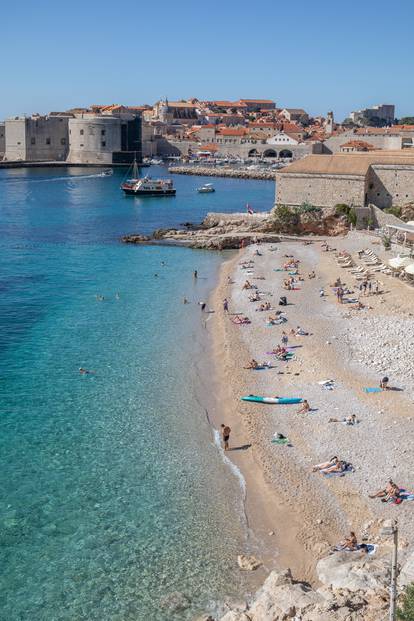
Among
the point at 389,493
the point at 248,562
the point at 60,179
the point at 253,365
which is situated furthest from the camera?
the point at 60,179

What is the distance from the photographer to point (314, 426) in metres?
14.1

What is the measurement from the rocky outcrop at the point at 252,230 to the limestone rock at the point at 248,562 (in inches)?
1025

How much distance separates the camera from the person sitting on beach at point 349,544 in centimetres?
1029

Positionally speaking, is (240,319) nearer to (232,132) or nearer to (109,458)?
(109,458)

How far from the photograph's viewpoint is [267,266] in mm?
29578

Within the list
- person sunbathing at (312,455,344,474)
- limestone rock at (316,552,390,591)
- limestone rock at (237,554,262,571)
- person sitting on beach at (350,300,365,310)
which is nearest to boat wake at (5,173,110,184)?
person sitting on beach at (350,300,365,310)

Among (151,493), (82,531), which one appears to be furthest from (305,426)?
(82,531)

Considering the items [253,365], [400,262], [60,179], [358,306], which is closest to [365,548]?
[253,365]

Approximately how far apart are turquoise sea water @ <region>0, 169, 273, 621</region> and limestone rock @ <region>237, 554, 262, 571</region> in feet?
0.47

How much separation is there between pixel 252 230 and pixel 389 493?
27.8 metres

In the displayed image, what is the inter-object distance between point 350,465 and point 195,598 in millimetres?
3988

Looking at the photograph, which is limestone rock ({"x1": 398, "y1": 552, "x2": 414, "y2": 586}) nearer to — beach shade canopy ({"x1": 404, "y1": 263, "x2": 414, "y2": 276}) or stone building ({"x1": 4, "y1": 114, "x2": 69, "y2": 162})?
beach shade canopy ({"x1": 404, "y1": 263, "x2": 414, "y2": 276})

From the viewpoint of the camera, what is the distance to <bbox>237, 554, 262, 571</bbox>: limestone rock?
33.9 feet

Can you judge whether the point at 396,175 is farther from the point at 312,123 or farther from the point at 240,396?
the point at 312,123
